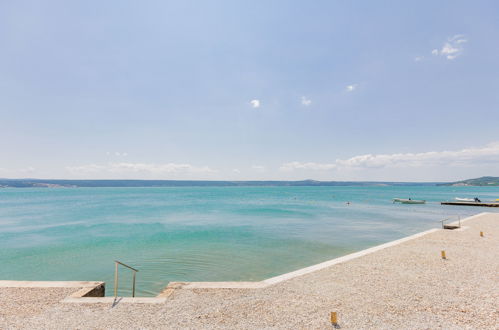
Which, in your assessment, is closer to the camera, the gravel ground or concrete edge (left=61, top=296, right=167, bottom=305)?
the gravel ground

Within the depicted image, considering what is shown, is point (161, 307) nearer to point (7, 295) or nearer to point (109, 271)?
point (7, 295)

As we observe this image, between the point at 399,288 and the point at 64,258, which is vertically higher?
the point at 399,288

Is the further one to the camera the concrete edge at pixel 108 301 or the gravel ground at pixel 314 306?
the concrete edge at pixel 108 301

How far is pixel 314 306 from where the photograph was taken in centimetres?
738

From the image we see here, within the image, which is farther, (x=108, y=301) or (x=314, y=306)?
(x=108, y=301)

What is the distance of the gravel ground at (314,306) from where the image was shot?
652cm

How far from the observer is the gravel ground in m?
6.52

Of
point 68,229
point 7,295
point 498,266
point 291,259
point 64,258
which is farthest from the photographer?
point 68,229

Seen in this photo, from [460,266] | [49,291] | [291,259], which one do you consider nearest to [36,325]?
[49,291]

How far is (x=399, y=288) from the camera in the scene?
8.64 meters

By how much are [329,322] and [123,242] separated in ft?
72.3

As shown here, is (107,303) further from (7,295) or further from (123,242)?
(123,242)

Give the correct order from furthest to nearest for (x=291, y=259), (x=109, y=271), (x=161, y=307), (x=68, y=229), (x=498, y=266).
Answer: (x=68, y=229)
(x=291, y=259)
(x=109, y=271)
(x=498, y=266)
(x=161, y=307)

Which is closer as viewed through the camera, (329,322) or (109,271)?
(329,322)
